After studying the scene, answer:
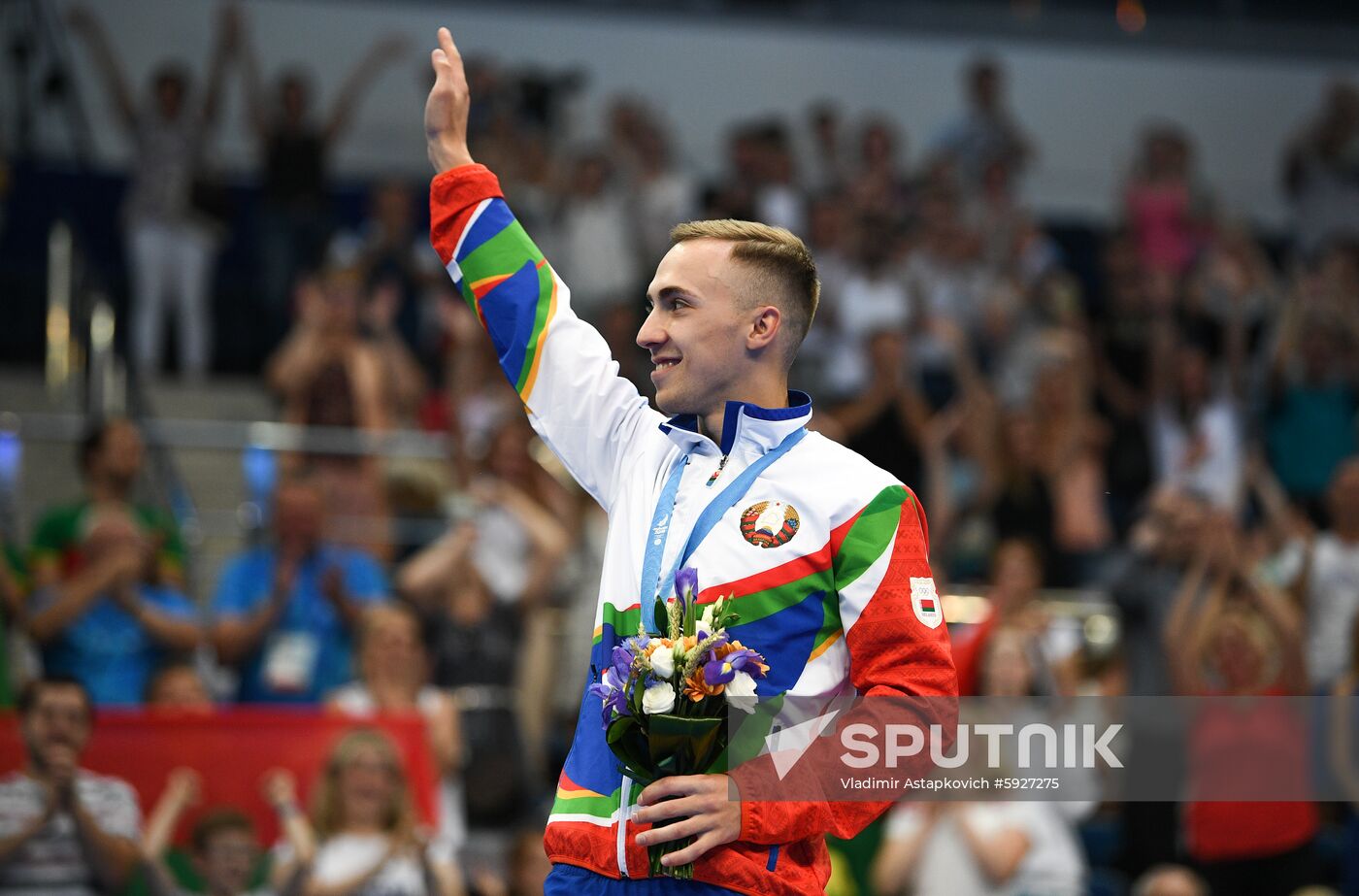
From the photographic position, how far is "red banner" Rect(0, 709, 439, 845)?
7102 millimetres

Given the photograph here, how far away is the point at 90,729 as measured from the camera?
6.86 metres

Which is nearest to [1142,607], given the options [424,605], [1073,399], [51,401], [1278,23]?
[1073,399]

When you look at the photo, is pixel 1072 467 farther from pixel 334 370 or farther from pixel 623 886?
pixel 623 886

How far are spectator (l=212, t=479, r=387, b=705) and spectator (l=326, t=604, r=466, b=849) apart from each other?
0.35 m

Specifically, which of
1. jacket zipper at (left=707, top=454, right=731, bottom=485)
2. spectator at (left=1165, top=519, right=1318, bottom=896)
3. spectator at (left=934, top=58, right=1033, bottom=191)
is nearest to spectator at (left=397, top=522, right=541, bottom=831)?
spectator at (left=1165, top=519, right=1318, bottom=896)

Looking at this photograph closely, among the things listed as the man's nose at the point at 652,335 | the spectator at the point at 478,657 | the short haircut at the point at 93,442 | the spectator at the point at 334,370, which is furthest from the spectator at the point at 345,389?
the man's nose at the point at 652,335

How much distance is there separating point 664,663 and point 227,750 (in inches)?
176

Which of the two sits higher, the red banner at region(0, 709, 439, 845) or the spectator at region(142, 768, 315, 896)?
the red banner at region(0, 709, 439, 845)

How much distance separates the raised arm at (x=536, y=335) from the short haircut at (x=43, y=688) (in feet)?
12.1

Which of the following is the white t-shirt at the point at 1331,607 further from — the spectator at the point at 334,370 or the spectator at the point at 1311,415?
the spectator at the point at 334,370

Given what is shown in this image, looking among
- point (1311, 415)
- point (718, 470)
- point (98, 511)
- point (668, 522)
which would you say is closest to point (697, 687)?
point (668, 522)

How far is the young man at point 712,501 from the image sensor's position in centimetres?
325

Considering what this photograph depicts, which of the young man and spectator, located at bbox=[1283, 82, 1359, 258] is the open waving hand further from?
spectator, located at bbox=[1283, 82, 1359, 258]

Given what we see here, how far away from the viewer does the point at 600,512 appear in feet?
29.4
